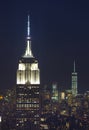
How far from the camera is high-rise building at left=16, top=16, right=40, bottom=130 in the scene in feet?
190

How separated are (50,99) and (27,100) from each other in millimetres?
12025

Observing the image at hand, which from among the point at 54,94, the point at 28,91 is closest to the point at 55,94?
the point at 54,94

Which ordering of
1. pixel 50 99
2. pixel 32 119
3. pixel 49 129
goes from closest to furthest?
pixel 49 129 < pixel 32 119 < pixel 50 99

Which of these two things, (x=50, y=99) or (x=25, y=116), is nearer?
(x=25, y=116)

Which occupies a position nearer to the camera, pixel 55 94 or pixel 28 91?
pixel 28 91

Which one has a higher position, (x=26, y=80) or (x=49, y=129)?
(x=26, y=80)

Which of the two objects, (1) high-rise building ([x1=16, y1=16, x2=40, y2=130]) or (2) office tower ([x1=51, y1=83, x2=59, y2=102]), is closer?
(1) high-rise building ([x1=16, y1=16, x2=40, y2=130])

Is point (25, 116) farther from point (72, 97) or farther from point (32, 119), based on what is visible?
point (72, 97)

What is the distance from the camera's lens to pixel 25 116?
Result: 58469mm

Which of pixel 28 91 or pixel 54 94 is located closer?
pixel 28 91

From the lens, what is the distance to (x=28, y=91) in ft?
199

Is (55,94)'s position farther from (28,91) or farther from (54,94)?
(28,91)

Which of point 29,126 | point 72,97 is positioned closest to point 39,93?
point 29,126

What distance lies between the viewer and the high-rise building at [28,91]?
57.8 metres
